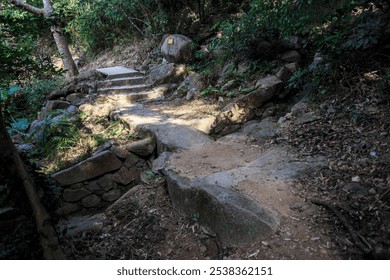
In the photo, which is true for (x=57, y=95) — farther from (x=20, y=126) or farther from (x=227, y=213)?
(x=227, y=213)

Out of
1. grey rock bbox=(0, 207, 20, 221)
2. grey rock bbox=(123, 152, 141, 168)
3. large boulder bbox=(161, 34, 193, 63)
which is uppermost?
large boulder bbox=(161, 34, 193, 63)

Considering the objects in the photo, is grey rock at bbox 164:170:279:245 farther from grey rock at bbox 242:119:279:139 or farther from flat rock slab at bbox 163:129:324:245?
grey rock at bbox 242:119:279:139

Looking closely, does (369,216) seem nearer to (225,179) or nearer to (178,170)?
(225,179)

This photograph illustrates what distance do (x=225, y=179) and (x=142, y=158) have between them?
2466 mm

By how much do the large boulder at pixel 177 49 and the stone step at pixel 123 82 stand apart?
1113 millimetres

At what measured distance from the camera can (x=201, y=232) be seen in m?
3.15

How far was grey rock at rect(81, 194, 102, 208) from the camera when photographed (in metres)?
5.06

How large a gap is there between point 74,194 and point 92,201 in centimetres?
36

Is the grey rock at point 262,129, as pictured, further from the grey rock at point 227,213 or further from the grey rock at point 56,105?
the grey rock at point 56,105

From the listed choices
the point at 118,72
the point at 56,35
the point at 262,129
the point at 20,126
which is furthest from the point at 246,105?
the point at 56,35

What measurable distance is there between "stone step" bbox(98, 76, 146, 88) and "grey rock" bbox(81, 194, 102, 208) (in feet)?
13.7

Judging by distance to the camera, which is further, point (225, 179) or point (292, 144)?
point (292, 144)

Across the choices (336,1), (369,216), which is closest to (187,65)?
(336,1)

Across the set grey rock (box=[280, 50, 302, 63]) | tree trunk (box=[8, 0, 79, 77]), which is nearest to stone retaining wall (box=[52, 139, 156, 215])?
grey rock (box=[280, 50, 302, 63])
